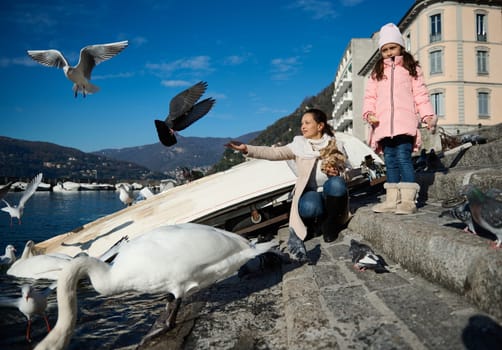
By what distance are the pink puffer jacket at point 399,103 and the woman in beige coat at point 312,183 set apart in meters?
0.60

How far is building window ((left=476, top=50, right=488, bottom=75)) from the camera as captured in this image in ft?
101

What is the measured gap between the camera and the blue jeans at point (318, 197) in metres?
3.79

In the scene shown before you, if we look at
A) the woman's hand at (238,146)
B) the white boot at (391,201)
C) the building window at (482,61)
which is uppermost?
the building window at (482,61)

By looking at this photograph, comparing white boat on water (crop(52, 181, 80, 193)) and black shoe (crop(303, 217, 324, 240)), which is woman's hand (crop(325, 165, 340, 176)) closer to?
black shoe (crop(303, 217, 324, 240))

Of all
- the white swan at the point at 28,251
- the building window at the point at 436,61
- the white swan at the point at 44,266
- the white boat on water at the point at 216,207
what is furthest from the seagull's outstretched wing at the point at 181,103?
the building window at the point at 436,61

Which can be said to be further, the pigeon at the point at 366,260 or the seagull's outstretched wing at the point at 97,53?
the seagull's outstretched wing at the point at 97,53

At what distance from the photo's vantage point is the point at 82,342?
8.12 ft

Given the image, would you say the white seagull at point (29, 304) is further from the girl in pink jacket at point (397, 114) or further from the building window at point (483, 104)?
the building window at point (483, 104)

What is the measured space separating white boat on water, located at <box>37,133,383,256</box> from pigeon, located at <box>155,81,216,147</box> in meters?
1.19

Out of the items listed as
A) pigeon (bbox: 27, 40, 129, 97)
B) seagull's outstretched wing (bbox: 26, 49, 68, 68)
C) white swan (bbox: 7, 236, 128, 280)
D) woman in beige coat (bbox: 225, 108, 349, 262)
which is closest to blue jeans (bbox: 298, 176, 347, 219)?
woman in beige coat (bbox: 225, 108, 349, 262)

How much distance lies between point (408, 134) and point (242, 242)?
7.75 ft

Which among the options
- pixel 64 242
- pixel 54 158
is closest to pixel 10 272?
pixel 64 242

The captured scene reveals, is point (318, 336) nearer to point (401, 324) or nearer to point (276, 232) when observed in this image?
point (401, 324)

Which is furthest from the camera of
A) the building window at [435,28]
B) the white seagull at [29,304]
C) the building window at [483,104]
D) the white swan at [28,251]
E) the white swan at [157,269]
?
the building window at [435,28]
